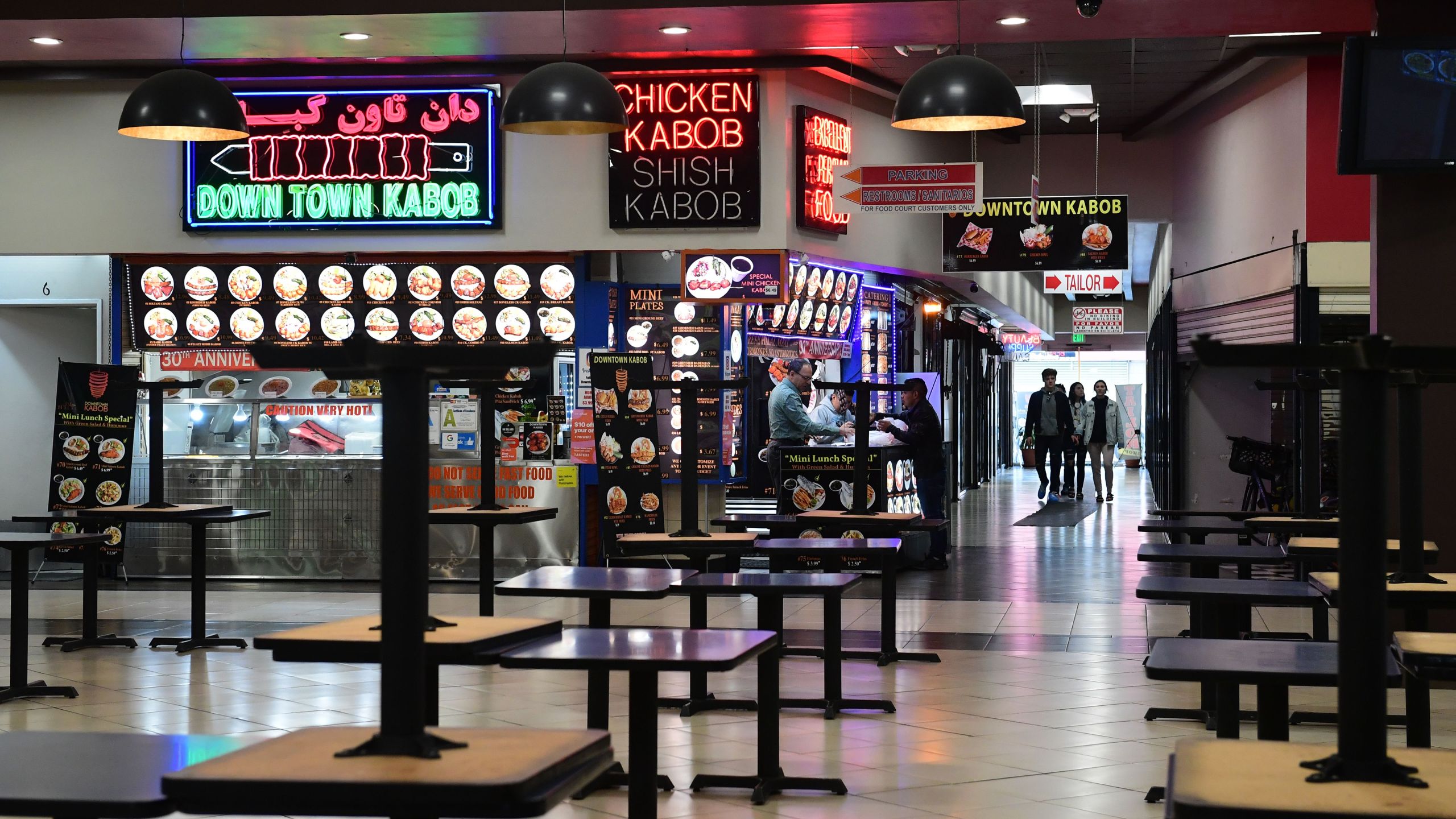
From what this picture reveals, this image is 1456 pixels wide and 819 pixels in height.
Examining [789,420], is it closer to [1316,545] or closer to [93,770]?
[1316,545]

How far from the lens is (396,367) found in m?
2.46

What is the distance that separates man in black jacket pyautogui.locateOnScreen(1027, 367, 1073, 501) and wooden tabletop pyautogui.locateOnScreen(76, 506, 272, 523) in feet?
43.9

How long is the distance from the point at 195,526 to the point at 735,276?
4.38m

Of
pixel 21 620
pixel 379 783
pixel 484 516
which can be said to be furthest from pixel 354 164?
pixel 379 783

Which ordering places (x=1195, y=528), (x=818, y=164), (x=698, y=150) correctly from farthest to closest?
(x=818, y=164)
(x=698, y=150)
(x=1195, y=528)

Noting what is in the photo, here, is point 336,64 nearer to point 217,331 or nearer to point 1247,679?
point 217,331

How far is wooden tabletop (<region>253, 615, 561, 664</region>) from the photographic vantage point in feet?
9.78

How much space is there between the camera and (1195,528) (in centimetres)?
784

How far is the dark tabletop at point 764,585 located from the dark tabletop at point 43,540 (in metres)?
3.11

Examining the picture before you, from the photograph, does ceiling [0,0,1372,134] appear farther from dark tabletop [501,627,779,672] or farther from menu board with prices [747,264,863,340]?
dark tabletop [501,627,779,672]

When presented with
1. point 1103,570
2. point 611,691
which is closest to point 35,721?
point 611,691

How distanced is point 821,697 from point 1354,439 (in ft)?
14.7

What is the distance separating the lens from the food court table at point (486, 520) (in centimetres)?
693

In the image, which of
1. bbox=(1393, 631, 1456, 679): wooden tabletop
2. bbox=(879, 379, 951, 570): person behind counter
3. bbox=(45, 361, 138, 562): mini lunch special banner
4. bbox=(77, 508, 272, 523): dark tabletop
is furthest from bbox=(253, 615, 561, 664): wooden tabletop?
bbox=(879, 379, 951, 570): person behind counter
